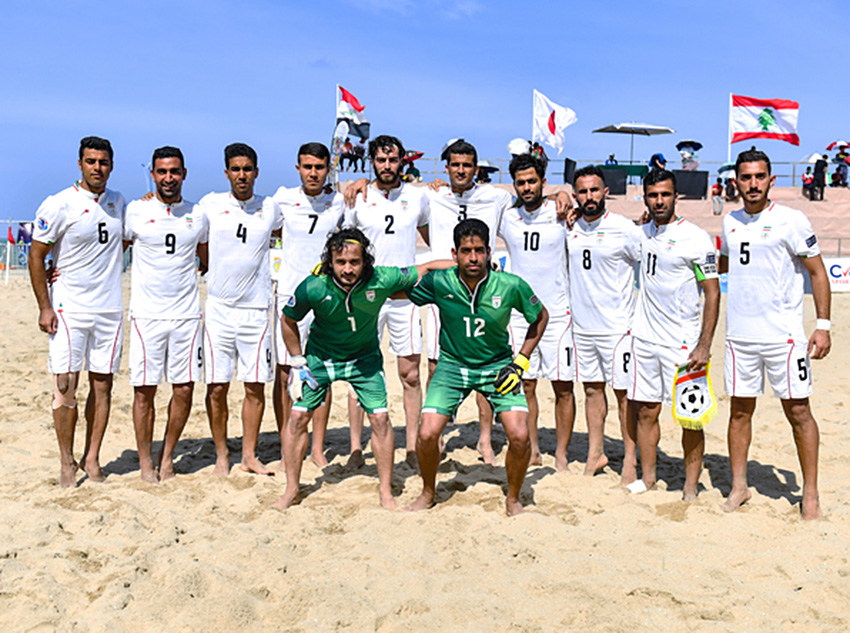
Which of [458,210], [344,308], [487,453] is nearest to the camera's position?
[344,308]

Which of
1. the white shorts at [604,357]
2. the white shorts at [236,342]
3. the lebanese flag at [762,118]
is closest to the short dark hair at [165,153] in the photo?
the white shorts at [236,342]

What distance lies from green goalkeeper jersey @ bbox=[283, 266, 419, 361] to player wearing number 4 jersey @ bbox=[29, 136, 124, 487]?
152cm

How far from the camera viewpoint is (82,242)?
213 inches

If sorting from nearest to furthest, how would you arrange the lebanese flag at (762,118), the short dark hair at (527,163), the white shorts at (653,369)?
the white shorts at (653,369)
the short dark hair at (527,163)
the lebanese flag at (762,118)

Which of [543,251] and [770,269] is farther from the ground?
[543,251]

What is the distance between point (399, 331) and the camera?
235 inches

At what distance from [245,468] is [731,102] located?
840 inches

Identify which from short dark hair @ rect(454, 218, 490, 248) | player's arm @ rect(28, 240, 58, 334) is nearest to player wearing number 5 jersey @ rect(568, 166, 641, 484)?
short dark hair @ rect(454, 218, 490, 248)

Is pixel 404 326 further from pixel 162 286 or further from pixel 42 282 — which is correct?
pixel 42 282

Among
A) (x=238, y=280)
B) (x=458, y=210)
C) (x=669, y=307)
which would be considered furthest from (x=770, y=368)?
(x=238, y=280)

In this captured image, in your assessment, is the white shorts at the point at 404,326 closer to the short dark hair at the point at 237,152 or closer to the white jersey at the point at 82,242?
the short dark hair at the point at 237,152

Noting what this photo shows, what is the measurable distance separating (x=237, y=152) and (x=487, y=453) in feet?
10.6

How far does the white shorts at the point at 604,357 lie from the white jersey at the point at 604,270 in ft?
0.20

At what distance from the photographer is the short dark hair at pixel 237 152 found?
569cm
